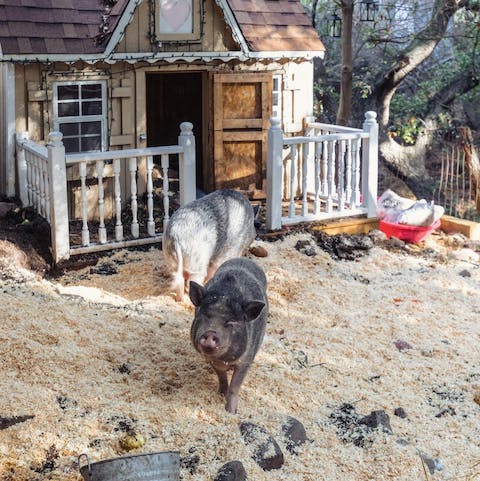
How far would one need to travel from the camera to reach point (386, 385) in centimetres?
687

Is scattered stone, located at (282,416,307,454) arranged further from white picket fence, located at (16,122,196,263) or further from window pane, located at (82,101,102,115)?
window pane, located at (82,101,102,115)

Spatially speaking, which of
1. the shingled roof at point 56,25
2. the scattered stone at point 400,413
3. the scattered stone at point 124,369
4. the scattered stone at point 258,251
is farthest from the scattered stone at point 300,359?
the shingled roof at point 56,25

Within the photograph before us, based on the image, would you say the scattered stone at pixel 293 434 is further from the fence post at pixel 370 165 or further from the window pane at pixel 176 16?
the window pane at pixel 176 16

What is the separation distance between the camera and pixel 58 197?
904 centimetres

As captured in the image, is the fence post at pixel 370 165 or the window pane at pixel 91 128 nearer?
the window pane at pixel 91 128

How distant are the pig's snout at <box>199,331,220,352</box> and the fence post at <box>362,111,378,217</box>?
6.36 meters

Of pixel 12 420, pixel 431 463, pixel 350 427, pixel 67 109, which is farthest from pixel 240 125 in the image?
pixel 12 420

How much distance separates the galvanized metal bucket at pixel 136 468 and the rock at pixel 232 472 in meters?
0.43

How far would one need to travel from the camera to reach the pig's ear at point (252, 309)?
18.2 feet

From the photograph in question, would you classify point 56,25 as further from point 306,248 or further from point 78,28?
point 306,248

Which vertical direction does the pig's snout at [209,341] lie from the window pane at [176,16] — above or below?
below

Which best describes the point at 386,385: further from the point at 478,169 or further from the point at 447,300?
the point at 478,169

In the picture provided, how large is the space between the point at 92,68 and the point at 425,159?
11.1 m

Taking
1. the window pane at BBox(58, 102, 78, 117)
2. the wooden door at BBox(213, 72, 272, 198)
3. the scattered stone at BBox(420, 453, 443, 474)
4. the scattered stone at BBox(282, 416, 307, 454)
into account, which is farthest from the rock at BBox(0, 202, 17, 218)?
the scattered stone at BBox(420, 453, 443, 474)
